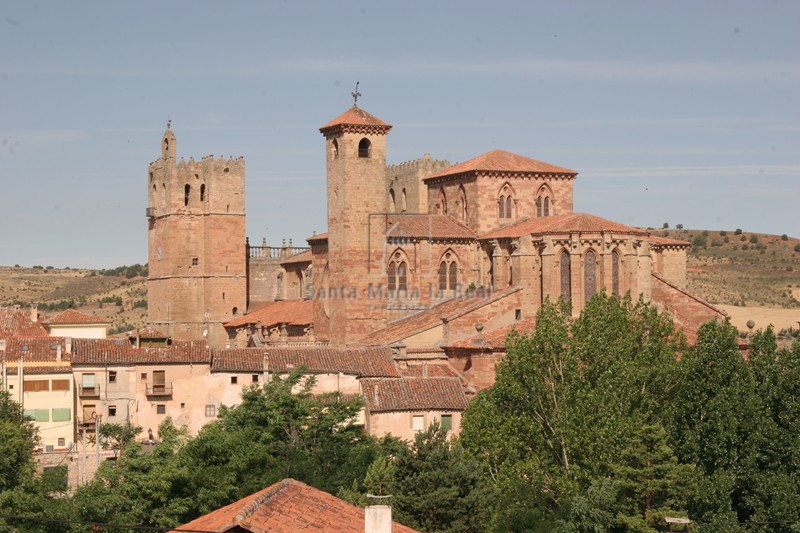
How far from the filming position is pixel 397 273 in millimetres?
57719

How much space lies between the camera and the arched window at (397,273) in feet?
189

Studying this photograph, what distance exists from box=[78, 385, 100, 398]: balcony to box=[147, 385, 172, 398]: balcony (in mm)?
1695

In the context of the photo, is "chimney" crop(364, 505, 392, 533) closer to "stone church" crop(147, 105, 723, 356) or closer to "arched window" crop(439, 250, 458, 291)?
"stone church" crop(147, 105, 723, 356)

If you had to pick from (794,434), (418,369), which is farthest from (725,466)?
(418,369)

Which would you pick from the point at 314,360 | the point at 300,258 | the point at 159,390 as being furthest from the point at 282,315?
the point at 159,390

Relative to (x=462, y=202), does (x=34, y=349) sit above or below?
below

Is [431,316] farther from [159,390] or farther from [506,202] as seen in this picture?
[159,390]

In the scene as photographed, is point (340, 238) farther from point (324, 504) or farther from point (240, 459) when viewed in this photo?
point (324, 504)

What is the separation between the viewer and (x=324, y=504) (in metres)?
28.6

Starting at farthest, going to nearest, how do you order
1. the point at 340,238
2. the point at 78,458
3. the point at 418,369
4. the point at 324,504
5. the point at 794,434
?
the point at 340,238 → the point at 418,369 → the point at 78,458 → the point at 794,434 → the point at 324,504

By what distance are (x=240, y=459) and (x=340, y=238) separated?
19067mm

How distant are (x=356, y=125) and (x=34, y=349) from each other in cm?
1447

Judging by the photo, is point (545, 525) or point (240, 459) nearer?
point (545, 525)

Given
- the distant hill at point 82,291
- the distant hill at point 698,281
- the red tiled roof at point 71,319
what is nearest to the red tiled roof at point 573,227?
the red tiled roof at point 71,319
